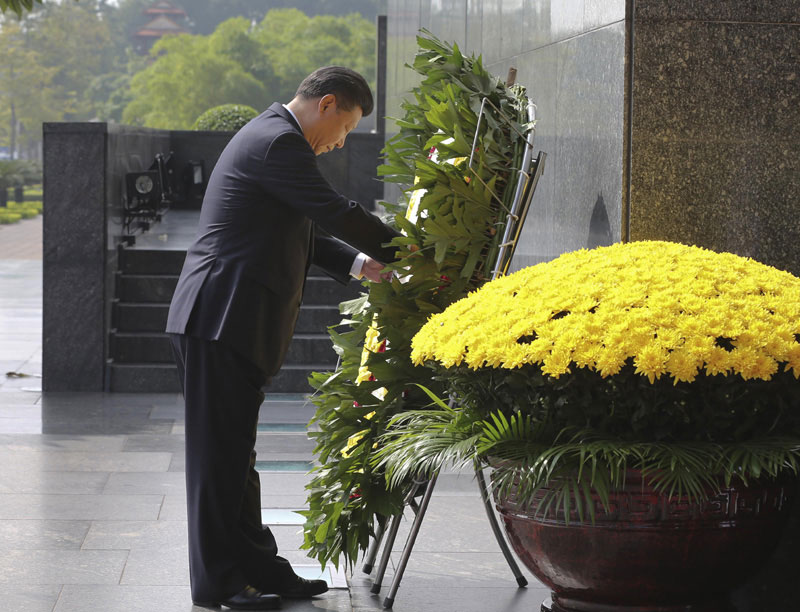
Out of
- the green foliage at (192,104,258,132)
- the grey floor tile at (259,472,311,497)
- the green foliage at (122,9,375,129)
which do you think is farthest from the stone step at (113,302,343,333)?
the green foliage at (122,9,375,129)

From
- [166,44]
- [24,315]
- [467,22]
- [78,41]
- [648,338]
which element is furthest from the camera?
[78,41]

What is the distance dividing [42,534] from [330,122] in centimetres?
248

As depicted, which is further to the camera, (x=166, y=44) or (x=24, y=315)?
(x=166, y=44)

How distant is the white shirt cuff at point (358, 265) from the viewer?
4473 mm

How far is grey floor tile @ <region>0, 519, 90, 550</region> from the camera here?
515cm

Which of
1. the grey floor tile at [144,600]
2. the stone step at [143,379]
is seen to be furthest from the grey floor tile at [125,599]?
the stone step at [143,379]

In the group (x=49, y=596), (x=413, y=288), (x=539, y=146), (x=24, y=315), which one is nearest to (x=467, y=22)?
(x=539, y=146)

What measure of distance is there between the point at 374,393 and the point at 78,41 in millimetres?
87806

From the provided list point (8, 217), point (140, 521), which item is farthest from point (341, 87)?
point (8, 217)

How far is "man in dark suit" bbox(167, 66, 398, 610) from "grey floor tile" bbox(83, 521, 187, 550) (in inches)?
38.4

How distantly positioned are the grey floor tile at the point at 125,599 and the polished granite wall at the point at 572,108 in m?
2.16

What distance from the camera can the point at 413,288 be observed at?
3994mm

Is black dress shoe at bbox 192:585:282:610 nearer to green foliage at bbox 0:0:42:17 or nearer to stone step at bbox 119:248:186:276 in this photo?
green foliage at bbox 0:0:42:17

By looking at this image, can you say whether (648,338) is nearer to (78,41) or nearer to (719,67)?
(719,67)
